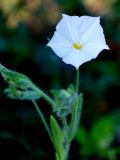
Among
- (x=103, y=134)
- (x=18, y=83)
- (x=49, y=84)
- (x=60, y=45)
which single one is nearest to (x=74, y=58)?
(x=60, y=45)

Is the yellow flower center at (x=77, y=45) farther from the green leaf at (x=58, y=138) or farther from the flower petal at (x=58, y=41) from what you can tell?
the green leaf at (x=58, y=138)

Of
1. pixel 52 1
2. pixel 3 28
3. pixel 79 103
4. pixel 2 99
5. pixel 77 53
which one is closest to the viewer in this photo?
pixel 77 53

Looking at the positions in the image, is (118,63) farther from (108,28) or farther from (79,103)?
(79,103)

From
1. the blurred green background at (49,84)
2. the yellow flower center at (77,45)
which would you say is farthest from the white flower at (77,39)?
the blurred green background at (49,84)

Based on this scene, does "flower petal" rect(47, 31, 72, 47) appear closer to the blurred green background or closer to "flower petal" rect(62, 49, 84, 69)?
"flower petal" rect(62, 49, 84, 69)

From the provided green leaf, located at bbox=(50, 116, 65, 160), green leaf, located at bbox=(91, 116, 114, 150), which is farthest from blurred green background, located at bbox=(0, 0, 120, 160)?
green leaf, located at bbox=(50, 116, 65, 160)

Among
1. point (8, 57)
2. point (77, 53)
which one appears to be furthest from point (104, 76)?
point (77, 53)
